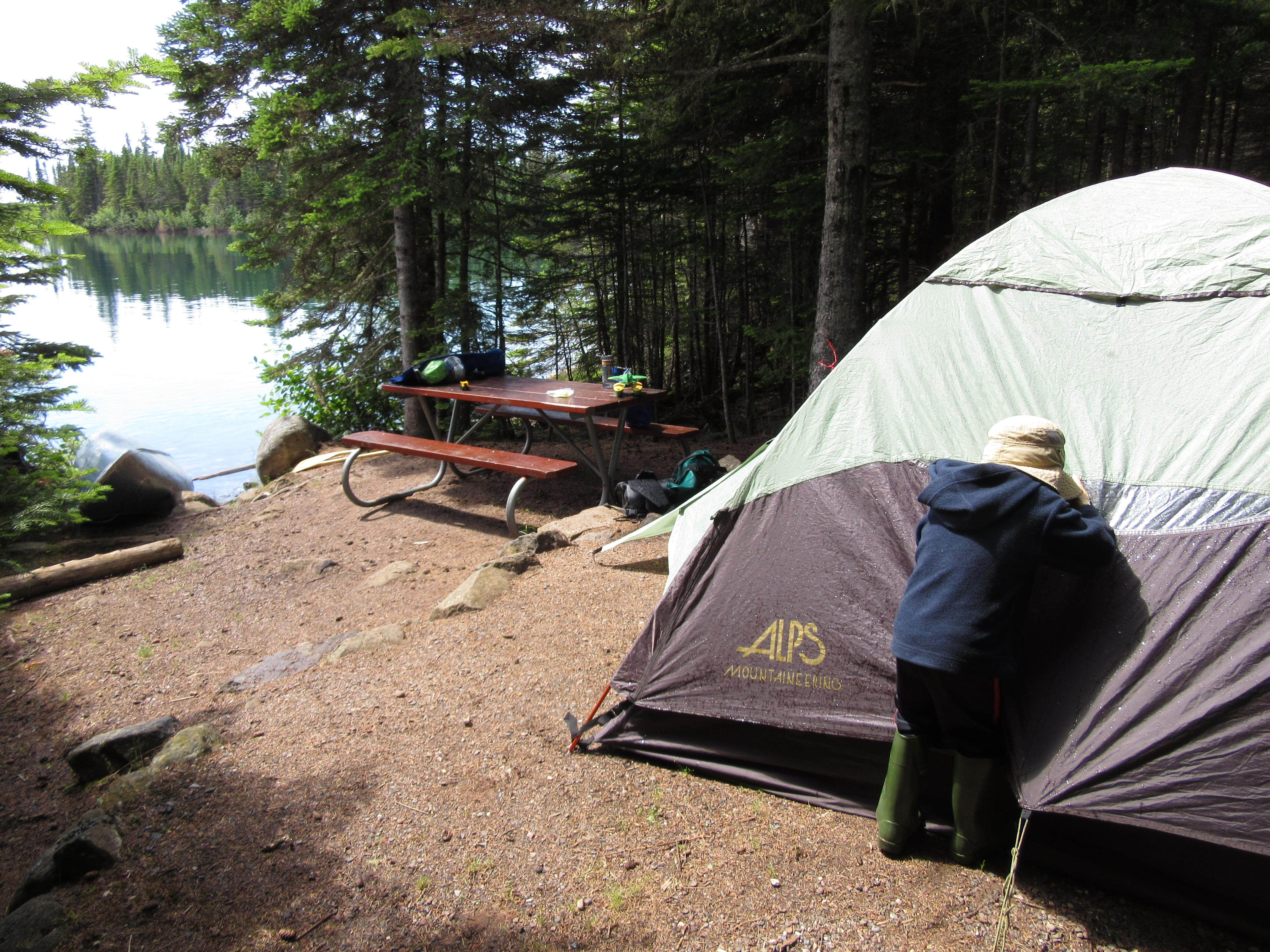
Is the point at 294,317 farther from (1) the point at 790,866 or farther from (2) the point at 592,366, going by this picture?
(1) the point at 790,866

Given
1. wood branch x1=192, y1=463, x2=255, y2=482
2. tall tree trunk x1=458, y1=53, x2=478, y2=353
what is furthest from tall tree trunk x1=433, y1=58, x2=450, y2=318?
wood branch x1=192, y1=463, x2=255, y2=482

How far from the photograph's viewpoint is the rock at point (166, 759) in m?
3.21

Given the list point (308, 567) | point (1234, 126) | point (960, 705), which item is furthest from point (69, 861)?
point (1234, 126)

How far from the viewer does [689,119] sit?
9.19 metres

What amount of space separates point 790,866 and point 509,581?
3058 millimetres

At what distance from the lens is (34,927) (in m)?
2.40

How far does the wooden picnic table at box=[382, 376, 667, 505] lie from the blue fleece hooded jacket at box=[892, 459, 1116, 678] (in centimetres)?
412

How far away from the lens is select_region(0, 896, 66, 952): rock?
7.64ft

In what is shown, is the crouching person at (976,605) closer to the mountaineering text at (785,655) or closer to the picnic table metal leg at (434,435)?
the mountaineering text at (785,655)

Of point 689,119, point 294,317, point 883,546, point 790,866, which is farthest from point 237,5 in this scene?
point 790,866

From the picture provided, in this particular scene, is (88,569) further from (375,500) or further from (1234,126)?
(1234,126)

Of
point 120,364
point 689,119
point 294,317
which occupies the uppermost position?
point 689,119

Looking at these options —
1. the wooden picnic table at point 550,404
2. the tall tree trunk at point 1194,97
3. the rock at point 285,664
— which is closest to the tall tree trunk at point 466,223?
the wooden picnic table at point 550,404

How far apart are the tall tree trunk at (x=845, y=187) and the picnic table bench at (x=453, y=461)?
2.38 m
